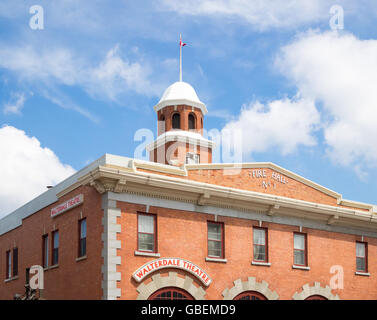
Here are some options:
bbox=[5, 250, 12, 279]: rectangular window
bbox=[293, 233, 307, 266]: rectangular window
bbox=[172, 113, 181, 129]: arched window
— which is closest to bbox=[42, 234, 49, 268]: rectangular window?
bbox=[5, 250, 12, 279]: rectangular window

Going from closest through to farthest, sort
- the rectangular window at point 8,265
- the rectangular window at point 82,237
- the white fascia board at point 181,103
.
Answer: the rectangular window at point 82,237 → the rectangular window at point 8,265 → the white fascia board at point 181,103

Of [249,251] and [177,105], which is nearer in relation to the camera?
[249,251]

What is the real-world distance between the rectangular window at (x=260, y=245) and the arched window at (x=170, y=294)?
16.4 feet

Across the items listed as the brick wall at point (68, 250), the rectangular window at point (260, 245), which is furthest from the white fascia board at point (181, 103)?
the rectangular window at point (260, 245)

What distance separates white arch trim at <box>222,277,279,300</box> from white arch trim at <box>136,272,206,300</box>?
170 cm

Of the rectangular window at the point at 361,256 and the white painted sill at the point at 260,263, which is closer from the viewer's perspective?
the white painted sill at the point at 260,263

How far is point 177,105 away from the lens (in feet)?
147

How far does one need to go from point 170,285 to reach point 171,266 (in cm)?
86

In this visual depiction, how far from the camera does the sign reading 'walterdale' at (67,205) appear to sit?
28198 millimetres

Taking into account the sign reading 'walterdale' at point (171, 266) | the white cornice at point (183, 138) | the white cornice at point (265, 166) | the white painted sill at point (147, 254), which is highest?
the white cornice at point (183, 138)

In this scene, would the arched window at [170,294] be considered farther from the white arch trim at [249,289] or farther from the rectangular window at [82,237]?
the rectangular window at [82,237]
